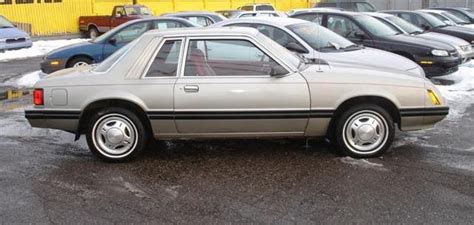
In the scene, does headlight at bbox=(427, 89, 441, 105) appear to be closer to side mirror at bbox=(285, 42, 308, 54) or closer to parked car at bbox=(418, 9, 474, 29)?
side mirror at bbox=(285, 42, 308, 54)

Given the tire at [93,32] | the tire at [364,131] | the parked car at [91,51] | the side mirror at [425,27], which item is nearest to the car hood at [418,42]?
the side mirror at [425,27]

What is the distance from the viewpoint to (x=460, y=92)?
10.1 metres

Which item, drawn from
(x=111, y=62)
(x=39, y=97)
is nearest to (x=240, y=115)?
(x=111, y=62)

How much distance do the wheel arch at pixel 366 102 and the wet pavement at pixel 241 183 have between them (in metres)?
0.42

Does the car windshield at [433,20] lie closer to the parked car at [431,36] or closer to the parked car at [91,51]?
the parked car at [431,36]

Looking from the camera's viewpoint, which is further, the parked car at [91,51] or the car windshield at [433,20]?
the car windshield at [433,20]

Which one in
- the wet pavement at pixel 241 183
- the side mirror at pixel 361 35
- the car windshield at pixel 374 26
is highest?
the car windshield at pixel 374 26

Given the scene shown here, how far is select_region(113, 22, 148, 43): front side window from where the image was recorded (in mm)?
11578

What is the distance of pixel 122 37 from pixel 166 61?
20.0 feet

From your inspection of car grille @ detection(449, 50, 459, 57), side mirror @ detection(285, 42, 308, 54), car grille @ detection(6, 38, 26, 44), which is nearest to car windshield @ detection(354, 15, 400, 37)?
car grille @ detection(449, 50, 459, 57)

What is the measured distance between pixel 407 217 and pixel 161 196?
205 centimetres

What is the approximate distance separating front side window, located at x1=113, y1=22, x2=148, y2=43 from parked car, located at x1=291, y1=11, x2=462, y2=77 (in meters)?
3.73

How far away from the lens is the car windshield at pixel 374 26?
431 inches

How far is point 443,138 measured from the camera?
22.2 ft
